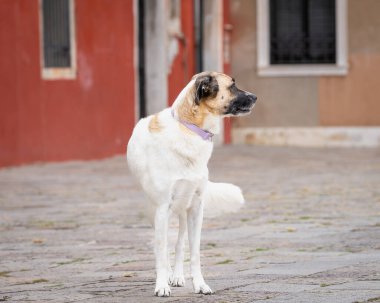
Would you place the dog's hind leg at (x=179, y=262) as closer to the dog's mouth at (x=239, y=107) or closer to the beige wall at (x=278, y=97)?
the dog's mouth at (x=239, y=107)

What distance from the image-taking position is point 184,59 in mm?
22750

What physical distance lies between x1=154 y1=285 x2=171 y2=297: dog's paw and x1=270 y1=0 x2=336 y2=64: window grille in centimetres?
1805

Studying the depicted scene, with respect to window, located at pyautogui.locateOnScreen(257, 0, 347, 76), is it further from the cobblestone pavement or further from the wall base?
the cobblestone pavement

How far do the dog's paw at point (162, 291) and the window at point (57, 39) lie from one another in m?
11.1

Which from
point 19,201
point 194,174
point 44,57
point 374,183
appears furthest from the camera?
point 44,57

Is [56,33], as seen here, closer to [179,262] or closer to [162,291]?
[179,262]

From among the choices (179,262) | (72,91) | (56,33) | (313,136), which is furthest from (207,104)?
(313,136)

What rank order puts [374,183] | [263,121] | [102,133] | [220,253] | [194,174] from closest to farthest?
[194,174] → [220,253] → [374,183] → [102,133] → [263,121]

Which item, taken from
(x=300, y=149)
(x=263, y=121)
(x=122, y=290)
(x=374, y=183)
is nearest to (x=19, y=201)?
(x=374, y=183)

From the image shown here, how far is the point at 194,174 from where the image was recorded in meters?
7.04

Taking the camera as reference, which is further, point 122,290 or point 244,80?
point 244,80

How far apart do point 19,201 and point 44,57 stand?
206 inches

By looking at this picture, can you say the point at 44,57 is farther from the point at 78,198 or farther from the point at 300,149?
the point at 300,149

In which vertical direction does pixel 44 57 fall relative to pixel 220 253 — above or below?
above
